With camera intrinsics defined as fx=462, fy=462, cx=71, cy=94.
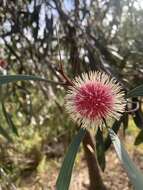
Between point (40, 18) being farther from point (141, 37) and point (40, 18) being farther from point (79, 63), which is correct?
point (141, 37)

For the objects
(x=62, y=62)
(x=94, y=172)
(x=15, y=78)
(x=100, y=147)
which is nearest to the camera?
(x=15, y=78)

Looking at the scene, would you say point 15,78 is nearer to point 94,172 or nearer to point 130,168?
point 130,168

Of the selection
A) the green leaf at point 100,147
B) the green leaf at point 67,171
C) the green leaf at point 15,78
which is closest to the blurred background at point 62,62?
the green leaf at point 100,147

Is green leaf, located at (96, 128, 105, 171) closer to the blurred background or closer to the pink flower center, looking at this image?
the blurred background

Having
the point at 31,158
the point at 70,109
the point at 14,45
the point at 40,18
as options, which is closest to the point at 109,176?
the point at 31,158

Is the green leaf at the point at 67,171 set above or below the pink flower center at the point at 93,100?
below

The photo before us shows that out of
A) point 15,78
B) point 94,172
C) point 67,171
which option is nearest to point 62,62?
point 15,78

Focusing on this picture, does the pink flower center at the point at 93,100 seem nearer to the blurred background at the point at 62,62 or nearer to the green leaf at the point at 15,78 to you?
the green leaf at the point at 15,78
